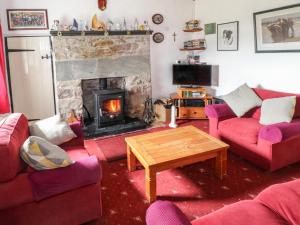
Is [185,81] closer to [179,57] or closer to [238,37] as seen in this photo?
[179,57]

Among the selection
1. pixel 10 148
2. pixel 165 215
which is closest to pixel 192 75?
pixel 10 148

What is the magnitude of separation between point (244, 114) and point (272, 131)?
2.94 feet

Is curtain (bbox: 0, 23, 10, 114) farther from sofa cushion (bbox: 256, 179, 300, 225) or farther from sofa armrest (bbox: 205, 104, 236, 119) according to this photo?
sofa cushion (bbox: 256, 179, 300, 225)

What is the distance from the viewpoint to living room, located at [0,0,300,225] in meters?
1.97

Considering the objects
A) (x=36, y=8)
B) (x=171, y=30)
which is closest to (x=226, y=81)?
(x=171, y=30)

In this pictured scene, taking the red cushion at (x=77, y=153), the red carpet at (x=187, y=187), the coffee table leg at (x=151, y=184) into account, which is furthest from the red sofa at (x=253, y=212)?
the red cushion at (x=77, y=153)

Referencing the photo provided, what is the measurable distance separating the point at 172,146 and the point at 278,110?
1506mm

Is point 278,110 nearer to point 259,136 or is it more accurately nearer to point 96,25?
point 259,136

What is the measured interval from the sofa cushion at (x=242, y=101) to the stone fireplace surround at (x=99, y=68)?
1923 millimetres

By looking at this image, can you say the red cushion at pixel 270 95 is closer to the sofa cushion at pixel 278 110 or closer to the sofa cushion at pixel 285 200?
the sofa cushion at pixel 278 110

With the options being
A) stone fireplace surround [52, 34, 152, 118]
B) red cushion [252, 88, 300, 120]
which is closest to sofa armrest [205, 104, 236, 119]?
red cushion [252, 88, 300, 120]

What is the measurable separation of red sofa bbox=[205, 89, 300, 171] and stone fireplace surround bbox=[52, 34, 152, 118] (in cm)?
185

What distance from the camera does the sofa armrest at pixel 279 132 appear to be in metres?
2.83

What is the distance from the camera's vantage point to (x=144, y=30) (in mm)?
4957
